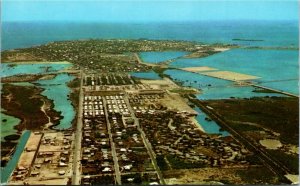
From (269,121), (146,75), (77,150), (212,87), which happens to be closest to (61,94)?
(146,75)

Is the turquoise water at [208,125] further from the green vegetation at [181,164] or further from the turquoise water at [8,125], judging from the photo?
the turquoise water at [8,125]

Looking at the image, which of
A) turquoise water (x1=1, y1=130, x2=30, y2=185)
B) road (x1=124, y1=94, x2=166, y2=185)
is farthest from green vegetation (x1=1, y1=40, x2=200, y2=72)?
turquoise water (x1=1, y1=130, x2=30, y2=185)

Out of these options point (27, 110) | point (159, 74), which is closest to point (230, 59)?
point (159, 74)

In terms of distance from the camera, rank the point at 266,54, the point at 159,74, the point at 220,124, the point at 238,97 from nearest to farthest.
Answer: the point at 220,124 → the point at 238,97 → the point at 159,74 → the point at 266,54

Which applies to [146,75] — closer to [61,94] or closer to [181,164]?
[61,94]

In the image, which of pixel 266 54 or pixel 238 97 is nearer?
pixel 238 97

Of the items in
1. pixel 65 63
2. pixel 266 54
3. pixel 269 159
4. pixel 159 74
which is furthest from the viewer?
pixel 266 54

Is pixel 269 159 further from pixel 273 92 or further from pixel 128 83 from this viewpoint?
pixel 128 83
